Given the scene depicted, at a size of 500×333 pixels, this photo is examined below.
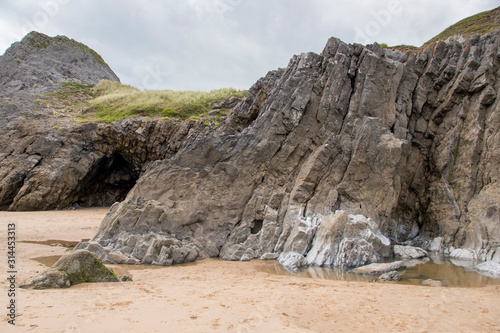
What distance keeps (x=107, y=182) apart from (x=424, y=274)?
3324cm

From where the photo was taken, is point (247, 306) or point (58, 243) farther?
point (58, 243)

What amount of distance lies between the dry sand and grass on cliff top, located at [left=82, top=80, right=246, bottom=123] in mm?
25809

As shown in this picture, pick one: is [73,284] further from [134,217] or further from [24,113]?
[24,113]

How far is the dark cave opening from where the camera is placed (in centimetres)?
1715

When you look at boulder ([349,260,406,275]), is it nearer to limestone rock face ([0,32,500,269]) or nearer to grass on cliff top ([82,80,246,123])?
limestone rock face ([0,32,500,269])

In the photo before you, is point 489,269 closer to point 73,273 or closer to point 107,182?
point 73,273

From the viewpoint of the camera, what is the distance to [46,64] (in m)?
53.8

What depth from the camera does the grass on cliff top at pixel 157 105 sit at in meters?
35.2

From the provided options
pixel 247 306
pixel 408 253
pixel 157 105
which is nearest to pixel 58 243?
pixel 247 306

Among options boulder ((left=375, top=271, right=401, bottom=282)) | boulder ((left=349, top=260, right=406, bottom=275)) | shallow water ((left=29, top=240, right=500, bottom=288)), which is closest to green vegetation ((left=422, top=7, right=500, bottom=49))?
shallow water ((left=29, top=240, right=500, bottom=288))

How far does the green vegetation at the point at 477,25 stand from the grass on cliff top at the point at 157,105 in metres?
27.7

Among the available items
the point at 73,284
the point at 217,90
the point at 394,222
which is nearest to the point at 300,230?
the point at 394,222

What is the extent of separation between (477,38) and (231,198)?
20.1m

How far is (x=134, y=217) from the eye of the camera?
16047 mm
